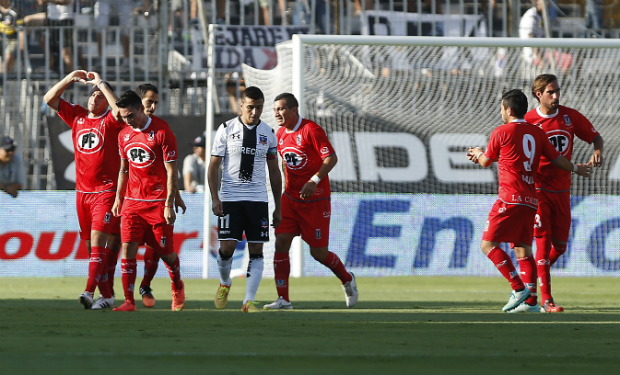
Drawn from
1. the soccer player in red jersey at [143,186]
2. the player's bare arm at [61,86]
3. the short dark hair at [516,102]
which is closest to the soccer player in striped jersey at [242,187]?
the soccer player in red jersey at [143,186]

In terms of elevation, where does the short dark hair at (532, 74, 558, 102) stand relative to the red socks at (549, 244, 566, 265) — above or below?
above

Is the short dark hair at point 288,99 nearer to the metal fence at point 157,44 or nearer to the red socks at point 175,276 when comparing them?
the red socks at point 175,276

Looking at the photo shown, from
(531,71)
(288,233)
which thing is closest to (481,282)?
(531,71)

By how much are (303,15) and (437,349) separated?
12.2 m

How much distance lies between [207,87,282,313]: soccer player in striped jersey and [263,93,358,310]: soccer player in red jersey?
49 centimetres

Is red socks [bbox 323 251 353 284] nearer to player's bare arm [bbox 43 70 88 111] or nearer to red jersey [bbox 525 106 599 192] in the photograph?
red jersey [bbox 525 106 599 192]

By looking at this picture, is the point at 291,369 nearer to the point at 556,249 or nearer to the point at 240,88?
the point at 556,249

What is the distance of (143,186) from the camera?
8102 millimetres

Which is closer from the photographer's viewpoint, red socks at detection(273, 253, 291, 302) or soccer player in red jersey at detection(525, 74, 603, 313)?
soccer player in red jersey at detection(525, 74, 603, 313)

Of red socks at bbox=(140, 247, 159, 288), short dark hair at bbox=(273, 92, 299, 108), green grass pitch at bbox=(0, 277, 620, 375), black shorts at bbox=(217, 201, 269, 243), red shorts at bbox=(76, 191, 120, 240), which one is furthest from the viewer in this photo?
red socks at bbox=(140, 247, 159, 288)

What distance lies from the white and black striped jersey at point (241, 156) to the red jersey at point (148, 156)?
1.46ft

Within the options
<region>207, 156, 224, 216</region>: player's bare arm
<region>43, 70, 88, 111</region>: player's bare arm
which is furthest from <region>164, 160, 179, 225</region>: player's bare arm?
<region>43, 70, 88, 111</region>: player's bare arm

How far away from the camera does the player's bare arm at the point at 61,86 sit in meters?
8.25

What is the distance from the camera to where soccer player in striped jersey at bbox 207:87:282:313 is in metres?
7.95
